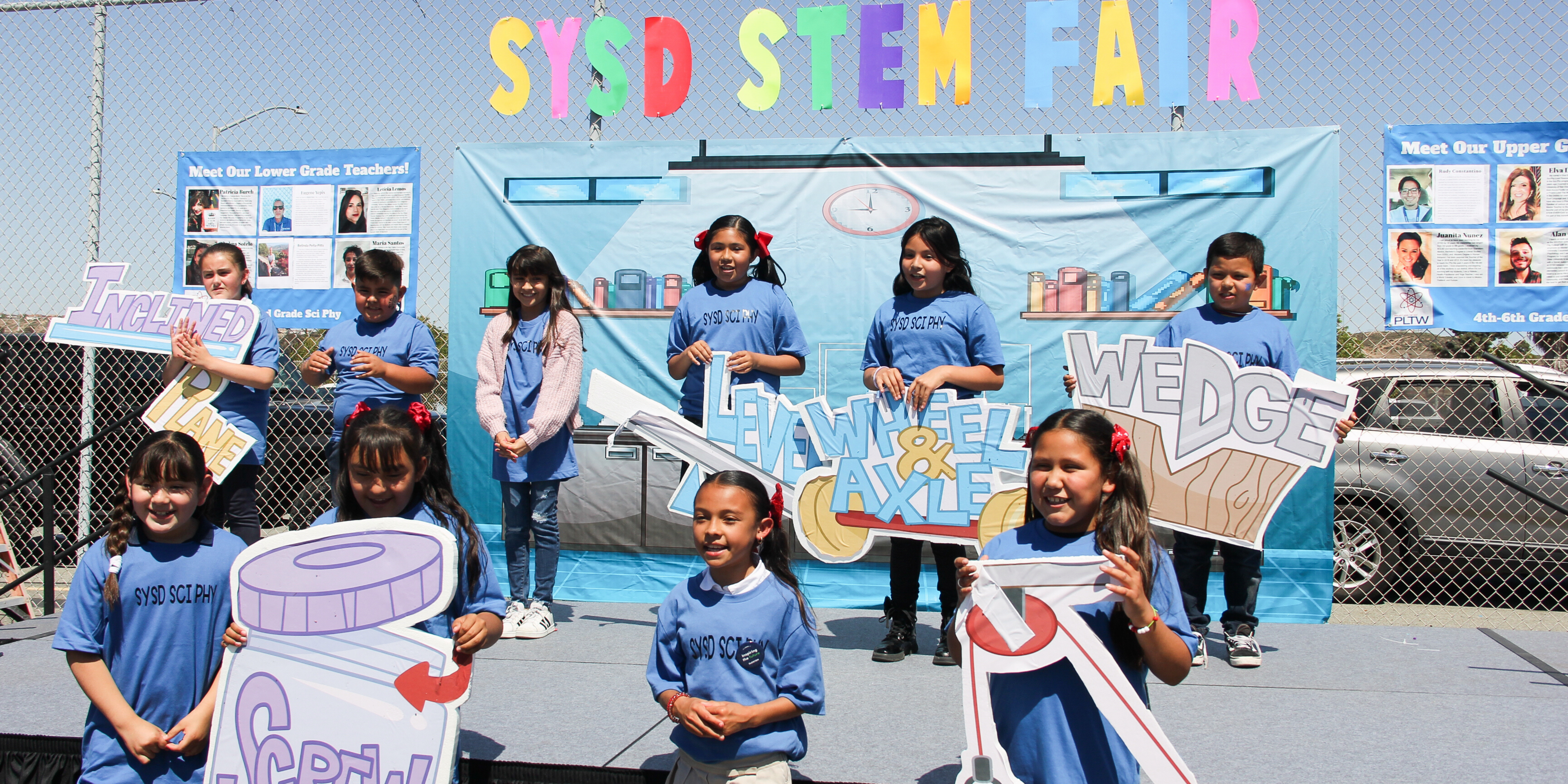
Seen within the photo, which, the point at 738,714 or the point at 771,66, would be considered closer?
the point at 738,714

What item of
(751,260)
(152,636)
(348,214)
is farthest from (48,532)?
(751,260)

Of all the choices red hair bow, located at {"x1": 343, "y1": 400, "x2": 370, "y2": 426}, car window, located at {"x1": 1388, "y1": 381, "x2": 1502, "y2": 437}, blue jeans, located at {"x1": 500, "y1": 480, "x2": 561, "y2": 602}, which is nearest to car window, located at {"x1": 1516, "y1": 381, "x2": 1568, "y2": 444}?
car window, located at {"x1": 1388, "y1": 381, "x2": 1502, "y2": 437}

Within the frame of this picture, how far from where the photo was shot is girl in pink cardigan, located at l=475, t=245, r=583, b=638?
4027 millimetres

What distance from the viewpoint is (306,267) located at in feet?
17.2

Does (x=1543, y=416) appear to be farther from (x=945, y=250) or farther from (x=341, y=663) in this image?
(x=341, y=663)

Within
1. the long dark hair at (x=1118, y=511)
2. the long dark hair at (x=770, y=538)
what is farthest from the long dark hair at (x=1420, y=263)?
the long dark hair at (x=770, y=538)

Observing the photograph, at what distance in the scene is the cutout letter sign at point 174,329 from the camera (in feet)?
12.4

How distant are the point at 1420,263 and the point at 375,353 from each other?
4237 millimetres

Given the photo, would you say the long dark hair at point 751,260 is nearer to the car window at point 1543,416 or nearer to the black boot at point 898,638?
the black boot at point 898,638

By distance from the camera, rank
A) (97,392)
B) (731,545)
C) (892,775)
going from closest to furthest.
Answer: (731,545) → (892,775) → (97,392)

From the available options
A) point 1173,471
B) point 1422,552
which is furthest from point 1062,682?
point 1422,552

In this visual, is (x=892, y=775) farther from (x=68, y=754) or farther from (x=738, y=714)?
(x=68, y=754)

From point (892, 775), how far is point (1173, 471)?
5.80 feet

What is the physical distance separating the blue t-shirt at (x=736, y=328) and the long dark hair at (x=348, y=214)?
204cm
